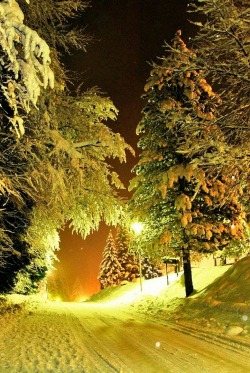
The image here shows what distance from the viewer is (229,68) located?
30.1 feet

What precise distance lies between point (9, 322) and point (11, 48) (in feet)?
36.5

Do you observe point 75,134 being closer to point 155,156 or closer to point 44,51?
point 44,51

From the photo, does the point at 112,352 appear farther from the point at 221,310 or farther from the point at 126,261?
the point at 126,261

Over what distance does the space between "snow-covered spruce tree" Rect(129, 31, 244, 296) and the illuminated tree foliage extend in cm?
567

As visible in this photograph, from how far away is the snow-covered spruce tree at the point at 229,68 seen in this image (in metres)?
8.30

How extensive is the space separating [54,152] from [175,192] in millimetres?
9625

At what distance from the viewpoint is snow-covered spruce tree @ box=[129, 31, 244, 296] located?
15352 mm

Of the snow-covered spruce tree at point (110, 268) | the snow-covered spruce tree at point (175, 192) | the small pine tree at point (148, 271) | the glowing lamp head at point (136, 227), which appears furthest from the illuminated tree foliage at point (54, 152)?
the snow-covered spruce tree at point (110, 268)

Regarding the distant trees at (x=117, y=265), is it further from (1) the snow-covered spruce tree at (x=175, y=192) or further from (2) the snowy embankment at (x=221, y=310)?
(2) the snowy embankment at (x=221, y=310)

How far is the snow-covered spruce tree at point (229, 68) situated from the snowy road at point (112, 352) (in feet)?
14.3

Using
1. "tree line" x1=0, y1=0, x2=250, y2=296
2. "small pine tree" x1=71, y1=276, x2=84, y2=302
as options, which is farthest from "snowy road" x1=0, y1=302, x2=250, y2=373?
"small pine tree" x1=71, y1=276, x2=84, y2=302

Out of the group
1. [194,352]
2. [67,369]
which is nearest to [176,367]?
[194,352]

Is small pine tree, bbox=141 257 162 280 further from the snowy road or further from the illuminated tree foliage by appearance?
the illuminated tree foliage

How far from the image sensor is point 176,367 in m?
6.60
